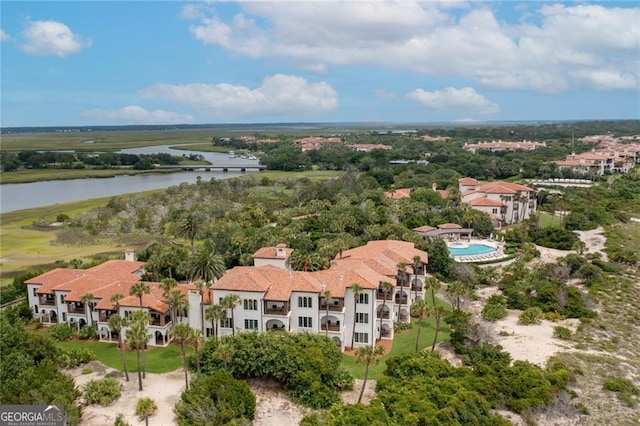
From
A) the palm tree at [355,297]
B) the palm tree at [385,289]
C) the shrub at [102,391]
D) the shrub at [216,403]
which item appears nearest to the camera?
the shrub at [216,403]

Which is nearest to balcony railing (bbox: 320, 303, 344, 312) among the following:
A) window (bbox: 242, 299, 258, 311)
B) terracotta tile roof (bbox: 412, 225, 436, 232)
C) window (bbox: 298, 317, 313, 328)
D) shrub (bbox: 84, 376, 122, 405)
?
window (bbox: 298, 317, 313, 328)

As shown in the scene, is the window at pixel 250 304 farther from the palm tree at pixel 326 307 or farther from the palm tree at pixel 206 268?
the palm tree at pixel 326 307

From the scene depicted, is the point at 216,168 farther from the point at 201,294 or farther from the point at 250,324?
the point at 250,324

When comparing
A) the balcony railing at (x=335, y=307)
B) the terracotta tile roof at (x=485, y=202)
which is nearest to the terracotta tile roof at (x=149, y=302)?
the balcony railing at (x=335, y=307)

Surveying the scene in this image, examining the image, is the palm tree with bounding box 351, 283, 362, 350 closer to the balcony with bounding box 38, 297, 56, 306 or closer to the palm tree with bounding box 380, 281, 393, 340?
the palm tree with bounding box 380, 281, 393, 340

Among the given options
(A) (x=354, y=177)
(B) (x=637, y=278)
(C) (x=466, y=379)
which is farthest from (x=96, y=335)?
(A) (x=354, y=177)

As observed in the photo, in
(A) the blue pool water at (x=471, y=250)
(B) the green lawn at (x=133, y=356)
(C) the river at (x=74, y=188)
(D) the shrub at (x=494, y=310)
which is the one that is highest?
(C) the river at (x=74, y=188)

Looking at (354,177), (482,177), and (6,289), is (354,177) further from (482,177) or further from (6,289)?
(6,289)
